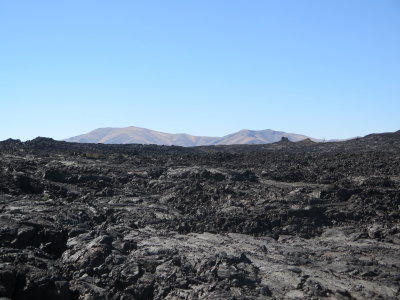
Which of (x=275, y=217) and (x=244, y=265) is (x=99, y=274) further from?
(x=275, y=217)

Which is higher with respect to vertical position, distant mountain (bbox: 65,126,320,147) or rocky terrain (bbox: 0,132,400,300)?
distant mountain (bbox: 65,126,320,147)

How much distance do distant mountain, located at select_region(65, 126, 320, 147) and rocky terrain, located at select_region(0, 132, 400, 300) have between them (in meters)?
139

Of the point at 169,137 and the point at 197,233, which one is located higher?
the point at 169,137

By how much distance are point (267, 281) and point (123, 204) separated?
22.0 ft

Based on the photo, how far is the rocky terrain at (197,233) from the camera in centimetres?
928

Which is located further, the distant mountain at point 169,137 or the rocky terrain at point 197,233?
the distant mountain at point 169,137

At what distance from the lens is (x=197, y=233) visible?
12344mm

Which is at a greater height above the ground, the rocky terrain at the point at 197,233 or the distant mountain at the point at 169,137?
the distant mountain at the point at 169,137

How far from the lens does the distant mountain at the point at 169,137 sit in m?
163

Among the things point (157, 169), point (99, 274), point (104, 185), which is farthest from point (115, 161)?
point (99, 274)

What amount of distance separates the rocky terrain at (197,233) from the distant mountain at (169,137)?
139222 millimetres

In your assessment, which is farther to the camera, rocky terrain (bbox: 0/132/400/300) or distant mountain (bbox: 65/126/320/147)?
distant mountain (bbox: 65/126/320/147)

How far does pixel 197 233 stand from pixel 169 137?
165 meters

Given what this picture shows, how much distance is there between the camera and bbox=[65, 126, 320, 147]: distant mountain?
163000 mm
